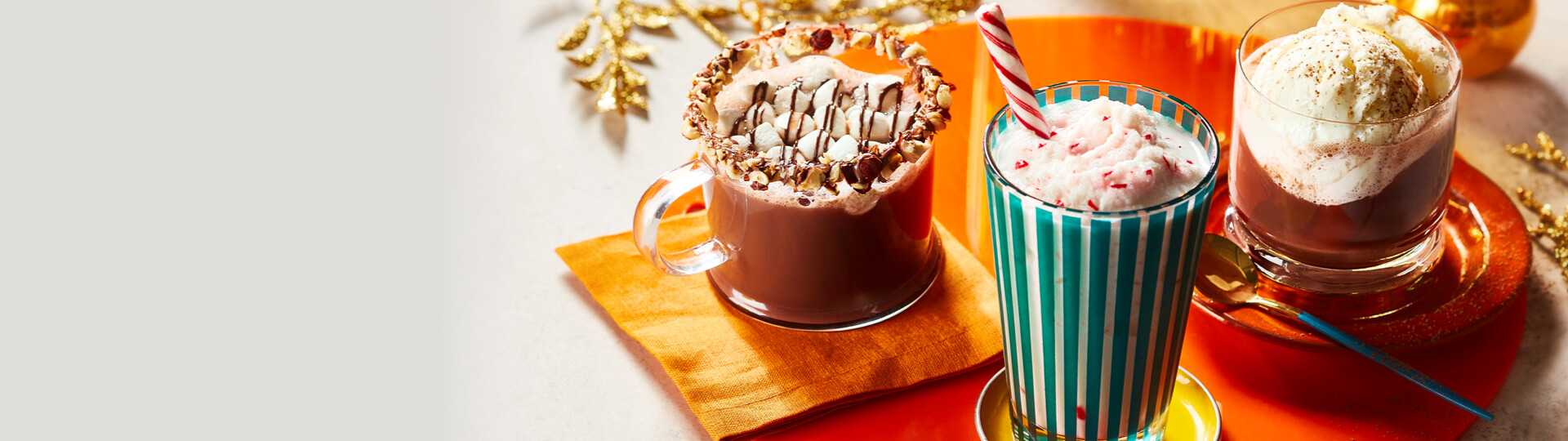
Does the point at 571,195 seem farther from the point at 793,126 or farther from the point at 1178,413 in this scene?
the point at 1178,413

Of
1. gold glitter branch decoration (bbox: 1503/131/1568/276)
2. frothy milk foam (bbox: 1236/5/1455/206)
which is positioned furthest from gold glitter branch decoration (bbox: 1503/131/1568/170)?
frothy milk foam (bbox: 1236/5/1455/206)

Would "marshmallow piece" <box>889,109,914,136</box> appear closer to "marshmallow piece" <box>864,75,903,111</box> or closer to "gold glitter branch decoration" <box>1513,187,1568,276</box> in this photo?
"marshmallow piece" <box>864,75,903,111</box>

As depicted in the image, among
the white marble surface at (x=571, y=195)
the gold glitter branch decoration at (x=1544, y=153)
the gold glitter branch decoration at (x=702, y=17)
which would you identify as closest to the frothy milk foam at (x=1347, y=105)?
the white marble surface at (x=571, y=195)

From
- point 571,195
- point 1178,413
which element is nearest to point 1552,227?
point 1178,413

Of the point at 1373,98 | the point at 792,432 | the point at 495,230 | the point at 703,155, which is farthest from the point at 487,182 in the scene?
the point at 1373,98

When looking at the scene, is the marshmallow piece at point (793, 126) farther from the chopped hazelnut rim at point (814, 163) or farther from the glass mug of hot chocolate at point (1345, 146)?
the glass mug of hot chocolate at point (1345, 146)

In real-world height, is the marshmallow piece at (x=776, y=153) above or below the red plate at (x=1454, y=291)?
above

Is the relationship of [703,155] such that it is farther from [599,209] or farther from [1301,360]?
[1301,360]
